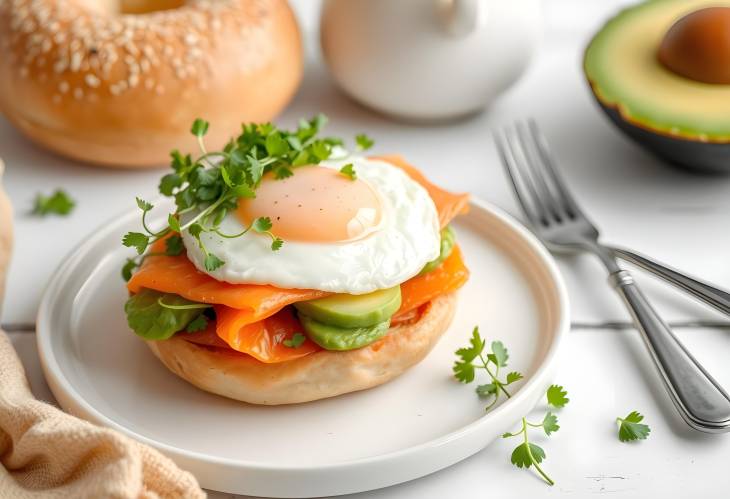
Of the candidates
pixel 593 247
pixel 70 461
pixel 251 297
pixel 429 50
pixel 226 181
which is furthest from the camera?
pixel 429 50

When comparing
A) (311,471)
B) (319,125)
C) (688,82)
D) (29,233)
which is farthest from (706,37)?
(29,233)

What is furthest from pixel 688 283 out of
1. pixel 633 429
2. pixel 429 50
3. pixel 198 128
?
pixel 198 128

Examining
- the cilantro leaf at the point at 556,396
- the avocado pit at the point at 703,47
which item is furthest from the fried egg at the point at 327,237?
the avocado pit at the point at 703,47

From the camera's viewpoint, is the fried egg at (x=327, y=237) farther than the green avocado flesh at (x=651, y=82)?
No

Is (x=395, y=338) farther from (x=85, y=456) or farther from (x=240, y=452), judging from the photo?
(x=85, y=456)

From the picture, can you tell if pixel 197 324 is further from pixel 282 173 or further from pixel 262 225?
pixel 282 173

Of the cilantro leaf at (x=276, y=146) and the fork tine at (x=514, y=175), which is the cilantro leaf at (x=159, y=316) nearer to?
the cilantro leaf at (x=276, y=146)
